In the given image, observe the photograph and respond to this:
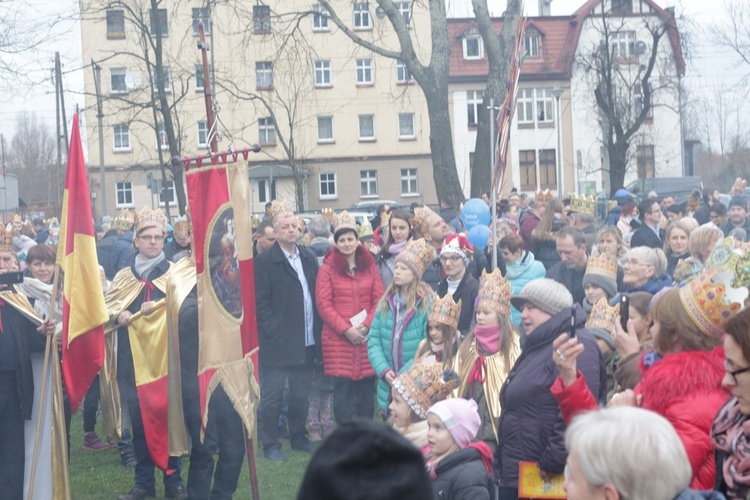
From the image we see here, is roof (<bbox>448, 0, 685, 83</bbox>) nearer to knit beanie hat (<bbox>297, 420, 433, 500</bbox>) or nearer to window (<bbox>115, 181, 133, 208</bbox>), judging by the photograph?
window (<bbox>115, 181, 133, 208</bbox>)

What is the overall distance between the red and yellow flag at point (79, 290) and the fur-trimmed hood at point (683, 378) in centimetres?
430

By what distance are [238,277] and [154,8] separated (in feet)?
47.7

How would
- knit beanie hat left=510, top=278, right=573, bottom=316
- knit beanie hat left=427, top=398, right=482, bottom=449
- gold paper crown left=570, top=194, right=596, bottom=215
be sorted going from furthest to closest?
gold paper crown left=570, top=194, right=596, bottom=215, knit beanie hat left=510, top=278, right=573, bottom=316, knit beanie hat left=427, top=398, right=482, bottom=449

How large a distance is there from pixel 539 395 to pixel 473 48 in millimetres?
51612

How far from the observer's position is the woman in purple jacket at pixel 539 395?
5066 millimetres

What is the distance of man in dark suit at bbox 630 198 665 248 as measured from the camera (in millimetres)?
12164

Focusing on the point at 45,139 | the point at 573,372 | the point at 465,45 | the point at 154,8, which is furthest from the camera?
the point at 45,139

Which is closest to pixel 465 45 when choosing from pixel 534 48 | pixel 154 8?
pixel 534 48

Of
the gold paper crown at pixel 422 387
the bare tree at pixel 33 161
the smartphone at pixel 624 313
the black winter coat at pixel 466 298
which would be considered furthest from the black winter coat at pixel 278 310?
the bare tree at pixel 33 161

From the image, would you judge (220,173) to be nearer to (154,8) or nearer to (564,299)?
(564,299)

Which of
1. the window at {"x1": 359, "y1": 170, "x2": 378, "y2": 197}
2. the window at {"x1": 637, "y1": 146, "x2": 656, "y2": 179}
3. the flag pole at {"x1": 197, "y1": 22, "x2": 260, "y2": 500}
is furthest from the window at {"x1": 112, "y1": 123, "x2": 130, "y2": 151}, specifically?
the flag pole at {"x1": 197, "y1": 22, "x2": 260, "y2": 500}

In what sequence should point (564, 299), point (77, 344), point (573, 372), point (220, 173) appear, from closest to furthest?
point (573, 372), point (564, 299), point (220, 173), point (77, 344)

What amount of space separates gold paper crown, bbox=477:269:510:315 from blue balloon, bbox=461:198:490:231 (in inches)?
257

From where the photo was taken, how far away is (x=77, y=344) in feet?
23.0
